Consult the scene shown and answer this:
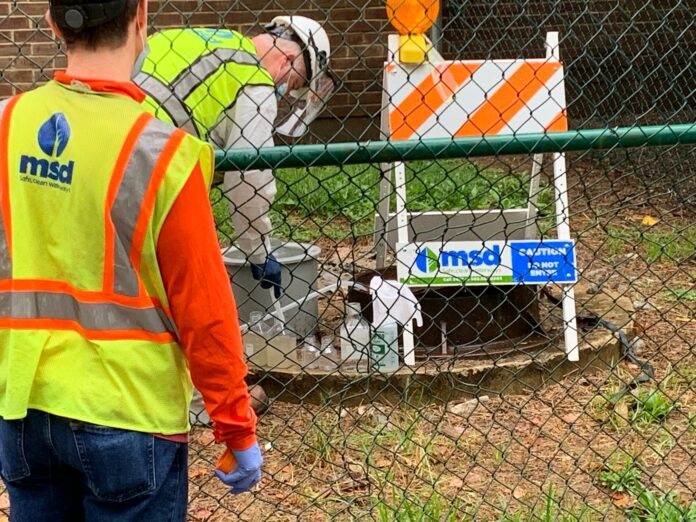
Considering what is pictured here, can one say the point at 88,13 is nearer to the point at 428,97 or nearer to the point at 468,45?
the point at 428,97

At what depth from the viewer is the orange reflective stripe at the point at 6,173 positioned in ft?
5.93

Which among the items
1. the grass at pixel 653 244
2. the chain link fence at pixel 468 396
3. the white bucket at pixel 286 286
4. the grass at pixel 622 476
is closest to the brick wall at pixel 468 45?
the grass at pixel 653 244

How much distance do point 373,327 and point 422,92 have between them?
111cm

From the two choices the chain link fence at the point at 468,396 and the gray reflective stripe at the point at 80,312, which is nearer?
the gray reflective stripe at the point at 80,312

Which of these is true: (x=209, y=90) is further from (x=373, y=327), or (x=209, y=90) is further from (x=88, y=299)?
(x=88, y=299)

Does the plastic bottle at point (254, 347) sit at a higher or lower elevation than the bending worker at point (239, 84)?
lower

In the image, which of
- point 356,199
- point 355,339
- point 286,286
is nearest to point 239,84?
point 286,286

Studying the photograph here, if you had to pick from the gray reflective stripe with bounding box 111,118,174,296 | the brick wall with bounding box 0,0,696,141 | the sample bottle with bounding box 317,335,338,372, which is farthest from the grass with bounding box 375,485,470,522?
the brick wall with bounding box 0,0,696,141

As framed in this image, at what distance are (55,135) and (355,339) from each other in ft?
8.85

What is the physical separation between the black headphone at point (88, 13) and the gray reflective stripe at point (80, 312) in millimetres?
512

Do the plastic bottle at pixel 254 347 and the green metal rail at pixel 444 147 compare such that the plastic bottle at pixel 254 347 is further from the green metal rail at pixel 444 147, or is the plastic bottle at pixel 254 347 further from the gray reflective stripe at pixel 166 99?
the green metal rail at pixel 444 147

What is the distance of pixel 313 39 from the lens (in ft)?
12.8

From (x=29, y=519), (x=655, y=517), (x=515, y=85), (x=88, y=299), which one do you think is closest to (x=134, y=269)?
(x=88, y=299)

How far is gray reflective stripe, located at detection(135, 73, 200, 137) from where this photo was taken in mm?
3316
